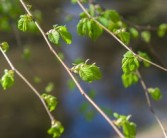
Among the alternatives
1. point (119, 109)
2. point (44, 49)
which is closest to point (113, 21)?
point (119, 109)


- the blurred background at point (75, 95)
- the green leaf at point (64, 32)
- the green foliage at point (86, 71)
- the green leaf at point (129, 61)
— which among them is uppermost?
the green leaf at point (64, 32)

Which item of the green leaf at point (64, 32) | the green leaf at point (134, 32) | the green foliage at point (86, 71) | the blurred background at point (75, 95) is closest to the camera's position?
the green foliage at point (86, 71)

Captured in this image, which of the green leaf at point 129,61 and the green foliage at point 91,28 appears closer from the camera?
the green leaf at point 129,61

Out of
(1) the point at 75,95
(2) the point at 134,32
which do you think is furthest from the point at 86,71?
(1) the point at 75,95

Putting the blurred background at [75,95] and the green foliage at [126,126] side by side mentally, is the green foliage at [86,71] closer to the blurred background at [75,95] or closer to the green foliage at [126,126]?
the green foliage at [126,126]

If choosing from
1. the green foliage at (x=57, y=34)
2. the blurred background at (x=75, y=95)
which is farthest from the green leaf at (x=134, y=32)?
the blurred background at (x=75, y=95)

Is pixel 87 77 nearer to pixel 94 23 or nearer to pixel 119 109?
pixel 94 23

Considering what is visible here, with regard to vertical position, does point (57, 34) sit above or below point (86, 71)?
above

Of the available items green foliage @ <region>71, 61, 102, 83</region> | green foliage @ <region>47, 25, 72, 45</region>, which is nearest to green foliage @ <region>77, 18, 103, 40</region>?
green foliage @ <region>47, 25, 72, 45</region>

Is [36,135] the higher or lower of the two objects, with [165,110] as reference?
higher

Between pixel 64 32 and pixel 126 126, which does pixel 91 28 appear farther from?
pixel 126 126

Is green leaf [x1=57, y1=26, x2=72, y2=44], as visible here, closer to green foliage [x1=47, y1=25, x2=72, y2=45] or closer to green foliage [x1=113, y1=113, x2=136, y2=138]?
green foliage [x1=47, y1=25, x2=72, y2=45]
